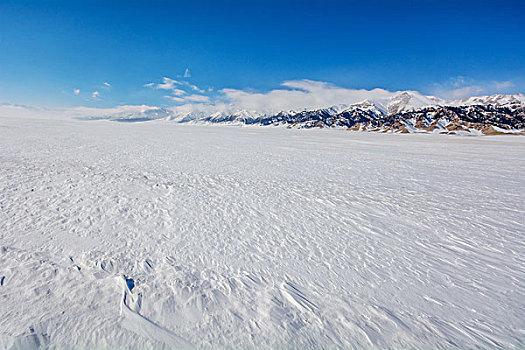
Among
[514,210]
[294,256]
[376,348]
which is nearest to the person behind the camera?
[376,348]

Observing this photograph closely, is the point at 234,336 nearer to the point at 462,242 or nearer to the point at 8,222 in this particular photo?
the point at 462,242

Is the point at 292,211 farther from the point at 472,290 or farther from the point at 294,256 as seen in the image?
the point at 472,290

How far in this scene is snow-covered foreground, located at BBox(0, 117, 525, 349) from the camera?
7.77 ft

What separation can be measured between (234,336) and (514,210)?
24.2 ft

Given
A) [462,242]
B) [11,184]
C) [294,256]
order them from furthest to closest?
[11,184]
[462,242]
[294,256]

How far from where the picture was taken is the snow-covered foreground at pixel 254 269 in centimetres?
237

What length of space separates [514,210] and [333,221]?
477 centimetres

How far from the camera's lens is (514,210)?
5844mm

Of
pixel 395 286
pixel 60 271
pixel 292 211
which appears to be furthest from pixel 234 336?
pixel 292 211

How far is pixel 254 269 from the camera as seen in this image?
10.9ft

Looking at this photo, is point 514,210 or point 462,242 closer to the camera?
point 462,242

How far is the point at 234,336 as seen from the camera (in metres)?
2.31

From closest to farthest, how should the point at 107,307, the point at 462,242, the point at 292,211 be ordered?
the point at 107,307 → the point at 462,242 → the point at 292,211

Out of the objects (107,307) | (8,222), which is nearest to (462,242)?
(107,307)
